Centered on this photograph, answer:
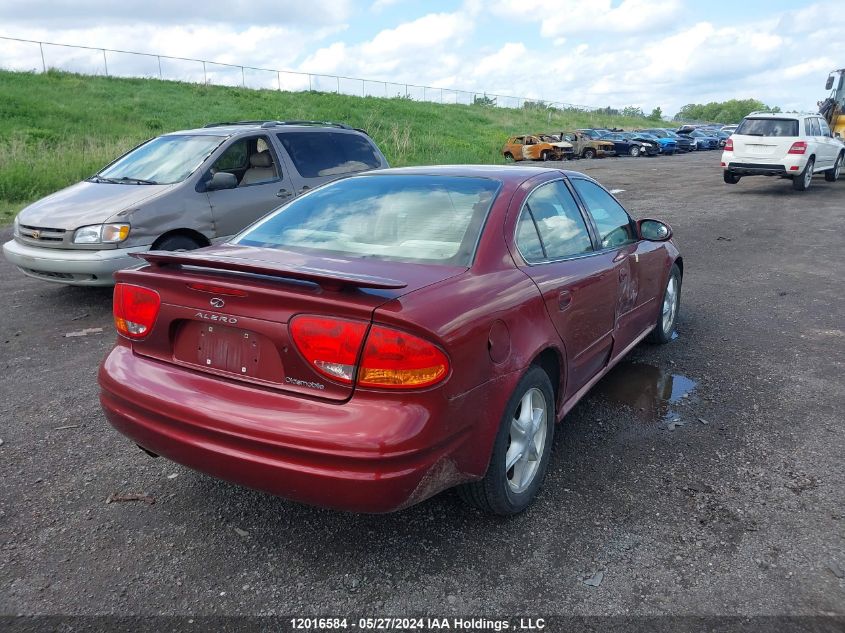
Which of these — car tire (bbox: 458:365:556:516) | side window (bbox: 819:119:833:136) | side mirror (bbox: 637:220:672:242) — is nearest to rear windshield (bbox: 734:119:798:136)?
side window (bbox: 819:119:833:136)

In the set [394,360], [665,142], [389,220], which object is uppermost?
[665,142]

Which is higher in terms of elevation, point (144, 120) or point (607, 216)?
point (144, 120)

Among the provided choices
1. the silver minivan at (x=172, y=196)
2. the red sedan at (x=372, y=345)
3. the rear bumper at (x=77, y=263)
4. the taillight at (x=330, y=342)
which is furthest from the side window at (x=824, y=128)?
the taillight at (x=330, y=342)

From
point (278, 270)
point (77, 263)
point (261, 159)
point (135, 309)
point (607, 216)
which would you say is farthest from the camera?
point (261, 159)

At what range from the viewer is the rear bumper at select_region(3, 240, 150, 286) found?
19.3ft

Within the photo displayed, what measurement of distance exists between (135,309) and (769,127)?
1685 cm

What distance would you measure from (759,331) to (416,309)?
4543 millimetres

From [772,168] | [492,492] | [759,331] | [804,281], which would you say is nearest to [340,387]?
[492,492]

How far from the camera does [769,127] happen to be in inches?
626

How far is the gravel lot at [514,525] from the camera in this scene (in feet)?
8.13

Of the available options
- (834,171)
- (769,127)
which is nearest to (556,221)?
(769,127)

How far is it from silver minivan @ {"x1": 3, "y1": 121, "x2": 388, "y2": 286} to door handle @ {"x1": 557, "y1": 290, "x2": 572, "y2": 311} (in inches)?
156

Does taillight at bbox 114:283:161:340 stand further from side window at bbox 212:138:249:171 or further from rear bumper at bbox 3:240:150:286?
→ side window at bbox 212:138:249:171

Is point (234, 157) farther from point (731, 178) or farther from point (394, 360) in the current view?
point (731, 178)
